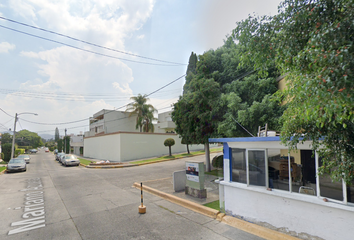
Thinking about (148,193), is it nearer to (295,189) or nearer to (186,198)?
(186,198)

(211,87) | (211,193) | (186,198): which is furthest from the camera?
(211,87)

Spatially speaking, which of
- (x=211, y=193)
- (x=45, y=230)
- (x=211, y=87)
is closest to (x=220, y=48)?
(x=211, y=87)

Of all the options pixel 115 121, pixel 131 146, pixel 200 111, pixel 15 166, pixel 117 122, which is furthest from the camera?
pixel 117 122

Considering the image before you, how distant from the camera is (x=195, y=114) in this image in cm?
1490

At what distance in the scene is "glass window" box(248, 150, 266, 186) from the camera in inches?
237

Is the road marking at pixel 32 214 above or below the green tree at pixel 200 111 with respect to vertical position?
below

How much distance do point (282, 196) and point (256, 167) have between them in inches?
42.5

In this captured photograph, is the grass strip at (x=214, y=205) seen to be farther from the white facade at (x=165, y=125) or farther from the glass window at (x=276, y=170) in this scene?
the white facade at (x=165, y=125)

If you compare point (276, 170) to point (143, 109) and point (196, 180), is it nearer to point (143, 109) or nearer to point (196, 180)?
point (196, 180)

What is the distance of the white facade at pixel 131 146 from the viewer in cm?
2666

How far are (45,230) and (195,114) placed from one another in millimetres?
11031

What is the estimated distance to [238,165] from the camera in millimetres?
6590

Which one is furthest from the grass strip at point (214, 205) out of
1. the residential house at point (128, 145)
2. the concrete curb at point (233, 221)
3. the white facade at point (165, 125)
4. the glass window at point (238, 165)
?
the white facade at point (165, 125)

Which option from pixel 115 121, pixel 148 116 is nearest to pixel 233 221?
pixel 148 116
